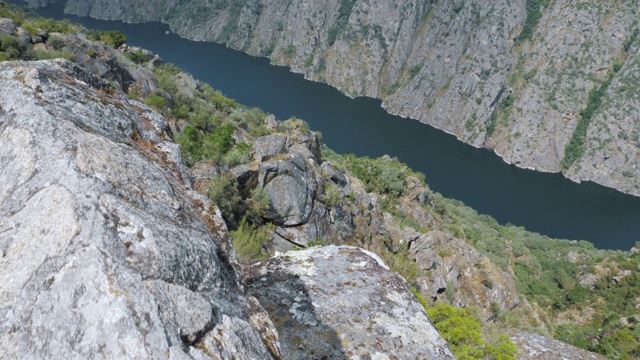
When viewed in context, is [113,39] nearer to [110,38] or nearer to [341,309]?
[110,38]

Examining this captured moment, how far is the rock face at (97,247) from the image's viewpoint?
6.78ft

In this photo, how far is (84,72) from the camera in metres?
4.39

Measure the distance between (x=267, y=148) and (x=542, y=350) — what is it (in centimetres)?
1114

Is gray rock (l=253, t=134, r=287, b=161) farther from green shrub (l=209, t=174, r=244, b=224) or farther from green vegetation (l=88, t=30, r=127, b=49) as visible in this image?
green vegetation (l=88, t=30, r=127, b=49)

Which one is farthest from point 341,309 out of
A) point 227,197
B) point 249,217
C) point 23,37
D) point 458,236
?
point 458,236

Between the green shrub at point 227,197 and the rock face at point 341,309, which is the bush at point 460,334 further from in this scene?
the green shrub at point 227,197

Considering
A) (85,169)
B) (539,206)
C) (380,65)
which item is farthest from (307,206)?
(380,65)

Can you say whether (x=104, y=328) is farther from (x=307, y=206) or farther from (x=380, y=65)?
(x=380, y=65)

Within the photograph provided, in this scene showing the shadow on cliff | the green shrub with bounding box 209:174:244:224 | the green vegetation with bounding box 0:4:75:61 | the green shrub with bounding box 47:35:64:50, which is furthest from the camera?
the green shrub with bounding box 47:35:64:50

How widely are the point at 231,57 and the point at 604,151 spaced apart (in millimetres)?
120599

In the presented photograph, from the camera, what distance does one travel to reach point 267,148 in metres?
16.1

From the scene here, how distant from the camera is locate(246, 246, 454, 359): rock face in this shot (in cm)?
418

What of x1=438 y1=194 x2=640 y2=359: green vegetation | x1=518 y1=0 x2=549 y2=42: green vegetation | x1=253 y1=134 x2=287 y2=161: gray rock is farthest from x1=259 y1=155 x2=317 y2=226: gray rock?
x1=518 y1=0 x2=549 y2=42: green vegetation

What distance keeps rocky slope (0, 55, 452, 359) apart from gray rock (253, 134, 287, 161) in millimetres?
11617
